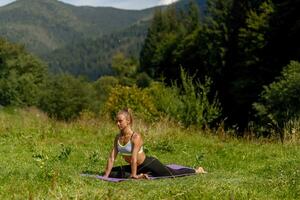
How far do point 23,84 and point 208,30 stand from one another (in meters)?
31.8

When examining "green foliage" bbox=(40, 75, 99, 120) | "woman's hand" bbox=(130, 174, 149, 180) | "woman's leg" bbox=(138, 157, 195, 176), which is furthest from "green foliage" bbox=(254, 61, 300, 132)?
"green foliage" bbox=(40, 75, 99, 120)

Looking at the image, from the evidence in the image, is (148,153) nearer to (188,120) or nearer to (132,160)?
(132,160)

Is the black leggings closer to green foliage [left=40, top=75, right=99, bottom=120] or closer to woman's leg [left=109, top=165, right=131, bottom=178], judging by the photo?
woman's leg [left=109, top=165, right=131, bottom=178]

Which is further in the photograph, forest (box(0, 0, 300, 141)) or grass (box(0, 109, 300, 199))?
forest (box(0, 0, 300, 141))

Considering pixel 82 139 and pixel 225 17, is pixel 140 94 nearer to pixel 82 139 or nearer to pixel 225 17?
pixel 225 17

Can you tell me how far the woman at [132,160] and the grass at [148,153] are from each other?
2.47 feet

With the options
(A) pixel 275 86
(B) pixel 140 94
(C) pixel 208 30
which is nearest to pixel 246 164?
(A) pixel 275 86

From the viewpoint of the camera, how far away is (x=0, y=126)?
17.7m

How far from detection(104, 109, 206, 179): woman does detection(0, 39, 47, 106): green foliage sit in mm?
74584

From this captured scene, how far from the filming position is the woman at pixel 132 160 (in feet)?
37.2

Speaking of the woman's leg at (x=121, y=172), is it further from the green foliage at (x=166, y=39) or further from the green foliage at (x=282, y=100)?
the green foliage at (x=166, y=39)

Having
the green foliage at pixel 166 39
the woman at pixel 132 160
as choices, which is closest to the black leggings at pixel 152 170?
the woman at pixel 132 160

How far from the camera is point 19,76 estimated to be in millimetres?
89188

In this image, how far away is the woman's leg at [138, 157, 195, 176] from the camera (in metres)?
11.4
